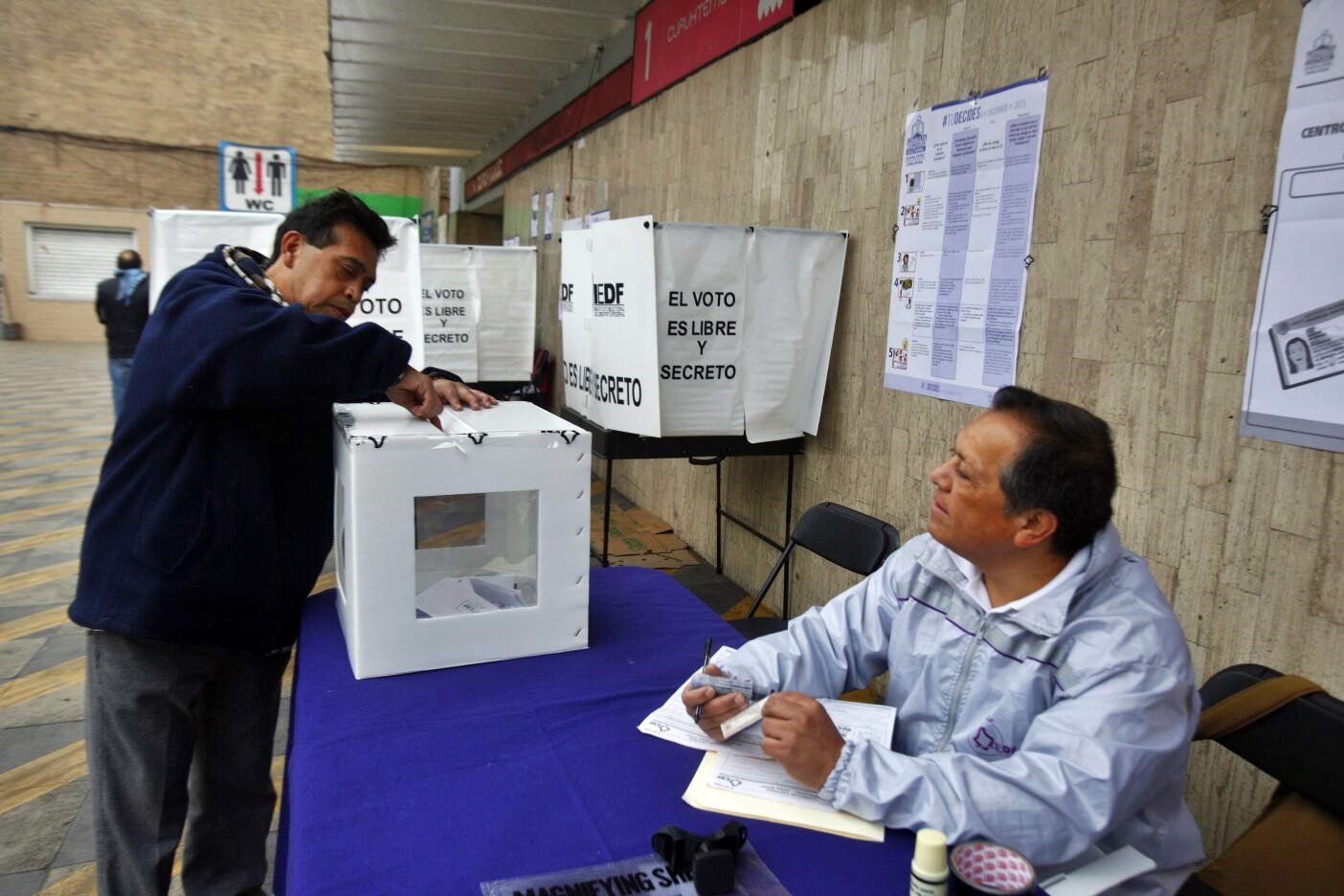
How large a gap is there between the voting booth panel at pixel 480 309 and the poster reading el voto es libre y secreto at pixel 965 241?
4019 mm

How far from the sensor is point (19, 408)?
10453mm

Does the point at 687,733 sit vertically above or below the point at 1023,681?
below

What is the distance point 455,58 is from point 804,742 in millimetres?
7791

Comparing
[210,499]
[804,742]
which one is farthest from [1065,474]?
[210,499]

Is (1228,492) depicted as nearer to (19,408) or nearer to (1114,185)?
(1114,185)

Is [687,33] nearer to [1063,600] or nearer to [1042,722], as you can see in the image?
[1063,600]

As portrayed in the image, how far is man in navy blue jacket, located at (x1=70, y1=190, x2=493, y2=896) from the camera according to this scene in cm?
163

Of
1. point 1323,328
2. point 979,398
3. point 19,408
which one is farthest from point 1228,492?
point 19,408

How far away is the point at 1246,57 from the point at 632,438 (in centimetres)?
255

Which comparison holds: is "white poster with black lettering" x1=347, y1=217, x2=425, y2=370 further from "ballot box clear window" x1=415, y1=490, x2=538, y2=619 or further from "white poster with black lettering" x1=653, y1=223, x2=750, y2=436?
"ballot box clear window" x1=415, y1=490, x2=538, y2=619

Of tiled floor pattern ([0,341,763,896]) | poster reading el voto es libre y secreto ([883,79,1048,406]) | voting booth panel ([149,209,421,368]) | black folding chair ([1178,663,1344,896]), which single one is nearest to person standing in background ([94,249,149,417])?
tiled floor pattern ([0,341,763,896])

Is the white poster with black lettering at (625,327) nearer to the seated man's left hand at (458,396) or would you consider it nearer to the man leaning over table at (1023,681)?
the seated man's left hand at (458,396)

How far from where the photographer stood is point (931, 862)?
95 cm

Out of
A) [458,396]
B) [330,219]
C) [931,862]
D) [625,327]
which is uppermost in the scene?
[330,219]
